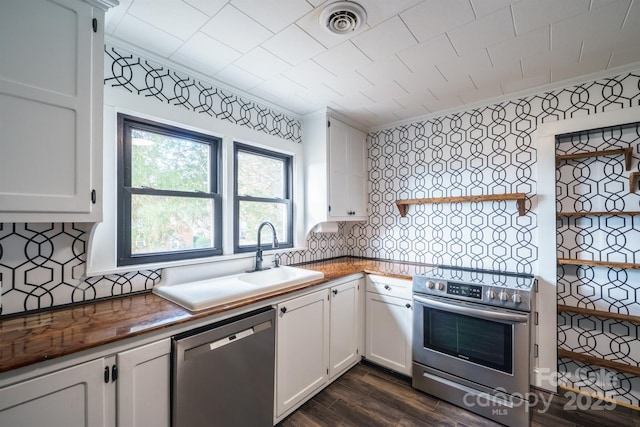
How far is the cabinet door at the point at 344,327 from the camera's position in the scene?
7.22 ft

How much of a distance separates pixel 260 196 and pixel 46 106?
1.51 metres

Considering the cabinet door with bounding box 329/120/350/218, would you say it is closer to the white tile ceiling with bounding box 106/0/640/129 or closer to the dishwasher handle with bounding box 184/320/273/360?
the white tile ceiling with bounding box 106/0/640/129

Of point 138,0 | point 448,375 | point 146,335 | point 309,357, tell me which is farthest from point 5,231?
point 448,375

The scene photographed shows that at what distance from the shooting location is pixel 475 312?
1896 millimetres

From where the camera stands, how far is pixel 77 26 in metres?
1.25

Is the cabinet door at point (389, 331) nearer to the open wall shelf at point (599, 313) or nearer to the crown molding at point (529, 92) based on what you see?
Answer: the open wall shelf at point (599, 313)

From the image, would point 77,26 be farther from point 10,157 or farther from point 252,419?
point 252,419

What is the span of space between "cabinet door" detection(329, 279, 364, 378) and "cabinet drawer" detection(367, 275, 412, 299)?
0.36ft

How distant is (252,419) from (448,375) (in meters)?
1.44

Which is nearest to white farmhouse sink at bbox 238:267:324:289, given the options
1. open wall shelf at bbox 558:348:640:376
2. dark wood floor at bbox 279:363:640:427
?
dark wood floor at bbox 279:363:640:427

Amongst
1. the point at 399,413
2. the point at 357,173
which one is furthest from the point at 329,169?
the point at 399,413

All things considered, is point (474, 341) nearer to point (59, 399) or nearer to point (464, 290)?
point (464, 290)

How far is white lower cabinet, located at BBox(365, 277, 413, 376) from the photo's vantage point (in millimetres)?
2254

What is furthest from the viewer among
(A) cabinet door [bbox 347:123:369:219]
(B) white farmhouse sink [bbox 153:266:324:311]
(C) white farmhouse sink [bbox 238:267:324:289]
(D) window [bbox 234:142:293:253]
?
(A) cabinet door [bbox 347:123:369:219]
